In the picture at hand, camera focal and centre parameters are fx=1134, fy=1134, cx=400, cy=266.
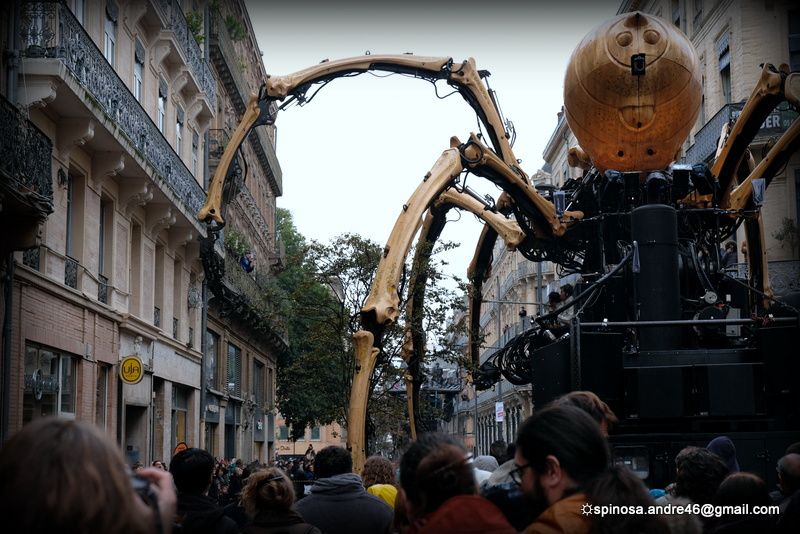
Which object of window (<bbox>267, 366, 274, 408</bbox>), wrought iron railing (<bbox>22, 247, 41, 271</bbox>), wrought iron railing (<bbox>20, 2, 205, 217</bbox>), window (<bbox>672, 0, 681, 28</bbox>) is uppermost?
window (<bbox>672, 0, 681, 28</bbox>)

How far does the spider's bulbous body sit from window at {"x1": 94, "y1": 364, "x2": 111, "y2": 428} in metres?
12.1

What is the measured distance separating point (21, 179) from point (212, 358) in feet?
64.6

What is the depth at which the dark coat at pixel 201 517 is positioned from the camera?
540 cm

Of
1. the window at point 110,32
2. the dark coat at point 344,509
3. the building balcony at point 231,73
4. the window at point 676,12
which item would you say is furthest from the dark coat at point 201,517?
the window at point 676,12

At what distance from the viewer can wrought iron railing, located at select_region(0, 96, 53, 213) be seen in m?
14.1

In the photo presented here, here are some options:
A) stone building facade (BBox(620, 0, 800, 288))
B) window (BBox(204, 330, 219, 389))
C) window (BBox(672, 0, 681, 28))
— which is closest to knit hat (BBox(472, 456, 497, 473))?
stone building facade (BBox(620, 0, 800, 288))

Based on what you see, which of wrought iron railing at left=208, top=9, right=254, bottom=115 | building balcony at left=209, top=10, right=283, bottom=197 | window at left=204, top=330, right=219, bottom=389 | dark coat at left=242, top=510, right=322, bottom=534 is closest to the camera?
dark coat at left=242, top=510, right=322, bottom=534

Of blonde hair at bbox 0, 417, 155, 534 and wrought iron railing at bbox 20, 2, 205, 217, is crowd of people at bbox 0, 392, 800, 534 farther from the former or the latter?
wrought iron railing at bbox 20, 2, 205, 217

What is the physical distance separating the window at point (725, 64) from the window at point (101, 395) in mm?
22983

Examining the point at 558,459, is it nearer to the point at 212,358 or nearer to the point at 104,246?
the point at 104,246

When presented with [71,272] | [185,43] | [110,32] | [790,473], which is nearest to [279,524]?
[790,473]

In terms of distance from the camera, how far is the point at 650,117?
10656 millimetres

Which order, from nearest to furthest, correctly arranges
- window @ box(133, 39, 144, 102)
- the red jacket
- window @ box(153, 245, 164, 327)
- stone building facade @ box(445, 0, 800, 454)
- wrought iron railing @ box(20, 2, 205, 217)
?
the red jacket, wrought iron railing @ box(20, 2, 205, 217), window @ box(133, 39, 144, 102), window @ box(153, 245, 164, 327), stone building facade @ box(445, 0, 800, 454)

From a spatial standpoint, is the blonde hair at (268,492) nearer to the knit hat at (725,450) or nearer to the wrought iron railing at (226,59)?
the knit hat at (725,450)
